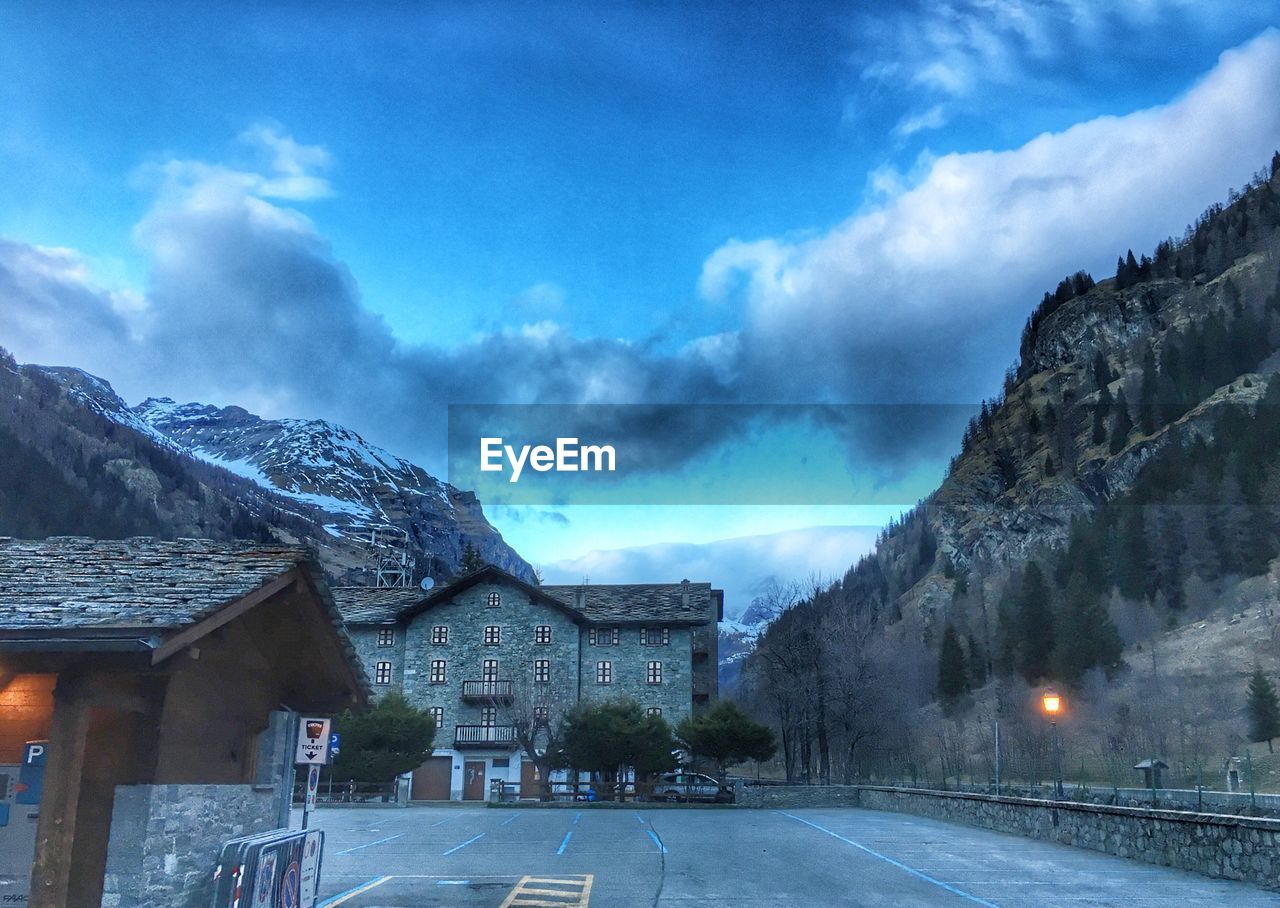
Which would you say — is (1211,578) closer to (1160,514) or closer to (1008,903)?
(1160,514)

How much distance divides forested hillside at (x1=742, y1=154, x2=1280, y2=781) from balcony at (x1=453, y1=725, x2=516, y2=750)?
16014 mm

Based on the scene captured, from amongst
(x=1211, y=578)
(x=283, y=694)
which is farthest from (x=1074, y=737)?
(x=283, y=694)

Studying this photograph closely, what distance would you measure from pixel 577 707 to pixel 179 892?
131 feet

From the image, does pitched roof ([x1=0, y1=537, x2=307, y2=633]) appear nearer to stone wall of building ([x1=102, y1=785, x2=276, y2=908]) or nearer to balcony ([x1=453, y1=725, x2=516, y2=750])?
stone wall of building ([x1=102, y1=785, x2=276, y2=908])

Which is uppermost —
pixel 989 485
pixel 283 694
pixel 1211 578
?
pixel 989 485

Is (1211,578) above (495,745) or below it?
above

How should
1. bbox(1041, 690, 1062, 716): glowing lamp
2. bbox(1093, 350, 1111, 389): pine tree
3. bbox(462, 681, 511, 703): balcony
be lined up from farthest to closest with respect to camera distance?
bbox(1093, 350, 1111, 389): pine tree
bbox(462, 681, 511, 703): balcony
bbox(1041, 690, 1062, 716): glowing lamp

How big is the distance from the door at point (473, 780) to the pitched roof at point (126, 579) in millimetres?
45596

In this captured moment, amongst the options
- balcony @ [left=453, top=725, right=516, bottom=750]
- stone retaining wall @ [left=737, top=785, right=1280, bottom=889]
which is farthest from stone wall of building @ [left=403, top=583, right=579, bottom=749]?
stone retaining wall @ [left=737, top=785, right=1280, bottom=889]

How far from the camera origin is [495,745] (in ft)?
177

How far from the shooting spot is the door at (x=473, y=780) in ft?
176

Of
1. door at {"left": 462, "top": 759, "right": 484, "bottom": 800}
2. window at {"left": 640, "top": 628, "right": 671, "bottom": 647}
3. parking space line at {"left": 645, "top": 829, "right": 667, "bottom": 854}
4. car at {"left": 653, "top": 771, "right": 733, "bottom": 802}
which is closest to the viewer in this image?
parking space line at {"left": 645, "top": 829, "right": 667, "bottom": 854}

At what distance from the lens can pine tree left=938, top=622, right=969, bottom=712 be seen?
4077 inches

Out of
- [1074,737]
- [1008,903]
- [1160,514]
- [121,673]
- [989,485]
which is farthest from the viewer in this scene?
[989,485]
